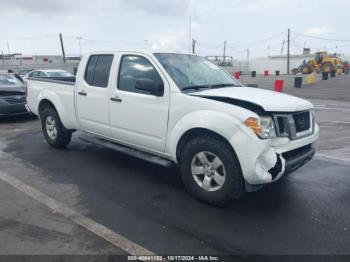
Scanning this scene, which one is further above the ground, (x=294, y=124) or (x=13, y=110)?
(x=294, y=124)

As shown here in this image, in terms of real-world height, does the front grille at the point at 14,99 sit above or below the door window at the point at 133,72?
below

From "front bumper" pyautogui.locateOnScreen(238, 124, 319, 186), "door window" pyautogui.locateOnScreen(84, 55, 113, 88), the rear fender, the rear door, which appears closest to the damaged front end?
"front bumper" pyautogui.locateOnScreen(238, 124, 319, 186)

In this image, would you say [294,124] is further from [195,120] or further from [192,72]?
[192,72]

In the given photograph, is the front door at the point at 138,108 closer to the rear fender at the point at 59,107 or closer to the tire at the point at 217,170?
the tire at the point at 217,170

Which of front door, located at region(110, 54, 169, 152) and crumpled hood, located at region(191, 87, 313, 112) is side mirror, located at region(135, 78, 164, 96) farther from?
crumpled hood, located at region(191, 87, 313, 112)

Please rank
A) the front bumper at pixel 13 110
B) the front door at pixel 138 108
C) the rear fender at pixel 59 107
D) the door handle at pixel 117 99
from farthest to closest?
the front bumper at pixel 13 110 → the rear fender at pixel 59 107 → the door handle at pixel 117 99 → the front door at pixel 138 108

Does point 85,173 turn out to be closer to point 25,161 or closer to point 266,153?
point 25,161

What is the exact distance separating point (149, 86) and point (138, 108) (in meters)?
0.49

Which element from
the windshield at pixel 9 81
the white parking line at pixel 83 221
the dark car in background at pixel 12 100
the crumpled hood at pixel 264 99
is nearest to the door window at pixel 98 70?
the crumpled hood at pixel 264 99

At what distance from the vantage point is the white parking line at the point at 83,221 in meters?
3.03

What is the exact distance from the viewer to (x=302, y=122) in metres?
4.11

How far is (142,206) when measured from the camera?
3.93 meters

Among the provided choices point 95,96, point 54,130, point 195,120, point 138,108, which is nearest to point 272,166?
point 195,120

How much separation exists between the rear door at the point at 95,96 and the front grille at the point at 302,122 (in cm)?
275
